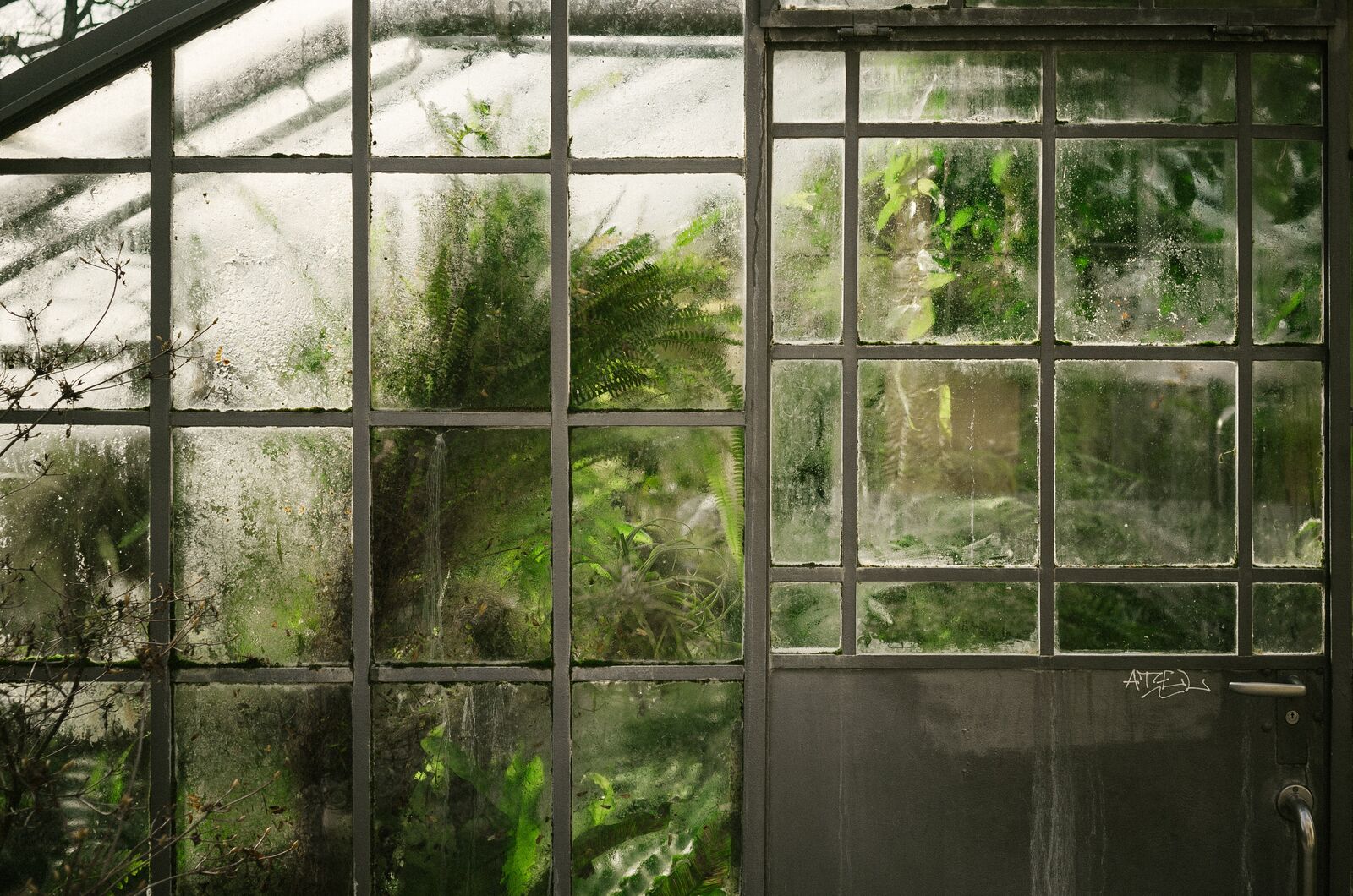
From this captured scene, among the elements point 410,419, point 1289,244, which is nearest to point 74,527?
point 410,419

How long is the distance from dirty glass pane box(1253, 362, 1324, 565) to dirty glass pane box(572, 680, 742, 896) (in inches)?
73.8

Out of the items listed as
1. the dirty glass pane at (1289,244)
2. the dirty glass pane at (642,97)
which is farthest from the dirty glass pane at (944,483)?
the dirty glass pane at (642,97)

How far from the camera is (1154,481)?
113 inches

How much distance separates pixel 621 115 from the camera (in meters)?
2.85

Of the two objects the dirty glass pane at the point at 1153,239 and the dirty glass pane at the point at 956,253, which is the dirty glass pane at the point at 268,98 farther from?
the dirty glass pane at the point at 1153,239

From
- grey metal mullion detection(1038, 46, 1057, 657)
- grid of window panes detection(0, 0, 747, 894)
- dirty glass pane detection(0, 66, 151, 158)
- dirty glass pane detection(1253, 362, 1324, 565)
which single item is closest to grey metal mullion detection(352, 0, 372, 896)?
grid of window panes detection(0, 0, 747, 894)

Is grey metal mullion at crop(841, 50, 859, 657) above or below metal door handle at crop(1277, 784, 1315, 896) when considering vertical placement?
above

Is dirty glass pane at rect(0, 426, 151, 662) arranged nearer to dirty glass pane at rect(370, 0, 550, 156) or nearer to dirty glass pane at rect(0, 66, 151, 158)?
dirty glass pane at rect(0, 66, 151, 158)

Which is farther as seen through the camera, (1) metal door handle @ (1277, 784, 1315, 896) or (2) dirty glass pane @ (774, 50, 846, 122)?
(2) dirty glass pane @ (774, 50, 846, 122)

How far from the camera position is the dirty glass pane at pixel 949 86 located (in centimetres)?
287

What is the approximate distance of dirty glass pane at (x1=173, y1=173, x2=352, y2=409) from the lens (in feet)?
9.34

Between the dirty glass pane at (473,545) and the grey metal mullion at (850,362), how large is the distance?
3.26 ft

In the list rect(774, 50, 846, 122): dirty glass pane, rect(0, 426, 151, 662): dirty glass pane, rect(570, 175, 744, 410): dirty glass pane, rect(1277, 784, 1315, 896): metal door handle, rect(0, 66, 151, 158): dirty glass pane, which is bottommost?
rect(1277, 784, 1315, 896): metal door handle

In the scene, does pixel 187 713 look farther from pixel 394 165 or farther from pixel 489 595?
pixel 394 165
